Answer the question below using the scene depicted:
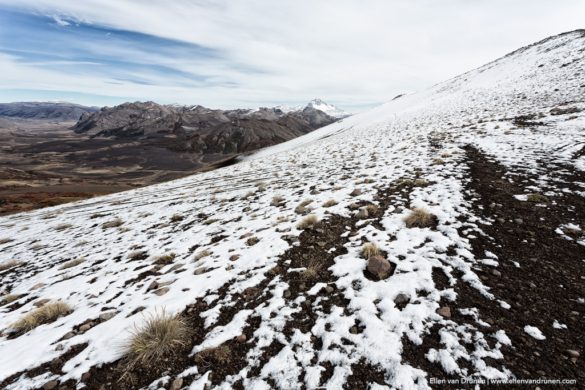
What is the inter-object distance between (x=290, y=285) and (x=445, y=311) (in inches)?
113

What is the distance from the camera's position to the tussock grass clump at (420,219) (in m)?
7.70

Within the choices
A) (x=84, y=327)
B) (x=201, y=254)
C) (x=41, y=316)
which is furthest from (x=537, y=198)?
(x=41, y=316)

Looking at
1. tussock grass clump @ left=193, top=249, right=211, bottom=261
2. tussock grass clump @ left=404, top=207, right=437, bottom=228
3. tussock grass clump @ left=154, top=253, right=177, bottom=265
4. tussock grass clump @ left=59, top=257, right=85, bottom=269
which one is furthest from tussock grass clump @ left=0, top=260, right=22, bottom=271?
tussock grass clump @ left=404, top=207, right=437, bottom=228

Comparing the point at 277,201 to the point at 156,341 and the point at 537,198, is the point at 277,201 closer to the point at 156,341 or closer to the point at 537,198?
the point at 156,341

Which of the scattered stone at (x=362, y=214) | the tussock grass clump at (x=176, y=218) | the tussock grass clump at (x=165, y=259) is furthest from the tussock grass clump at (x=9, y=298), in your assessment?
the scattered stone at (x=362, y=214)

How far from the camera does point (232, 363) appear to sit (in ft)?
14.1

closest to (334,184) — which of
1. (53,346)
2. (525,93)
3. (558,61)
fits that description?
(53,346)

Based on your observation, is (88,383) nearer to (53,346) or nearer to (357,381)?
(53,346)

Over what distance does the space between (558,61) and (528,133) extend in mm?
32147

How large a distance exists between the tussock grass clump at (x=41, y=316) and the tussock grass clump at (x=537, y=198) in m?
12.6

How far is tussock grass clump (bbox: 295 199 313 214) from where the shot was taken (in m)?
10.1

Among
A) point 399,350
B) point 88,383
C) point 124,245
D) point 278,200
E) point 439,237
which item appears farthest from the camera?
point 278,200

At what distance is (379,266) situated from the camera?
6016 millimetres

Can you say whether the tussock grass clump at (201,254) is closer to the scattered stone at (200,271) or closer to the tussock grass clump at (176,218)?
the scattered stone at (200,271)
